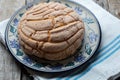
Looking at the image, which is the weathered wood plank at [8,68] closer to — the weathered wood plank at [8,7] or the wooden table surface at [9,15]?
the wooden table surface at [9,15]

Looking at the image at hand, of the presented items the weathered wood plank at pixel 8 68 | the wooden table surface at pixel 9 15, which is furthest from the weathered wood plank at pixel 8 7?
the weathered wood plank at pixel 8 68

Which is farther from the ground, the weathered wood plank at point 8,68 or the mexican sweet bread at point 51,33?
the mexican sweet bread at point 51,33

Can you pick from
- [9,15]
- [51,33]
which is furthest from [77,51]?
[9,15]

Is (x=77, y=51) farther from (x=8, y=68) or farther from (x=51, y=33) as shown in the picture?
(x=8, y=68)

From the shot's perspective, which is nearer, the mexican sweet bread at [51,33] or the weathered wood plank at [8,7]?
the mexican sweet bread at [51,33]

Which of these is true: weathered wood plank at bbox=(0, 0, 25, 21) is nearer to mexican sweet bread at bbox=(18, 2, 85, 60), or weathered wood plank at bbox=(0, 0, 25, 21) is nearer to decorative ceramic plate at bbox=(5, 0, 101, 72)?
decorative ceramic plate at bbox=(5, 0, 101, 72)
